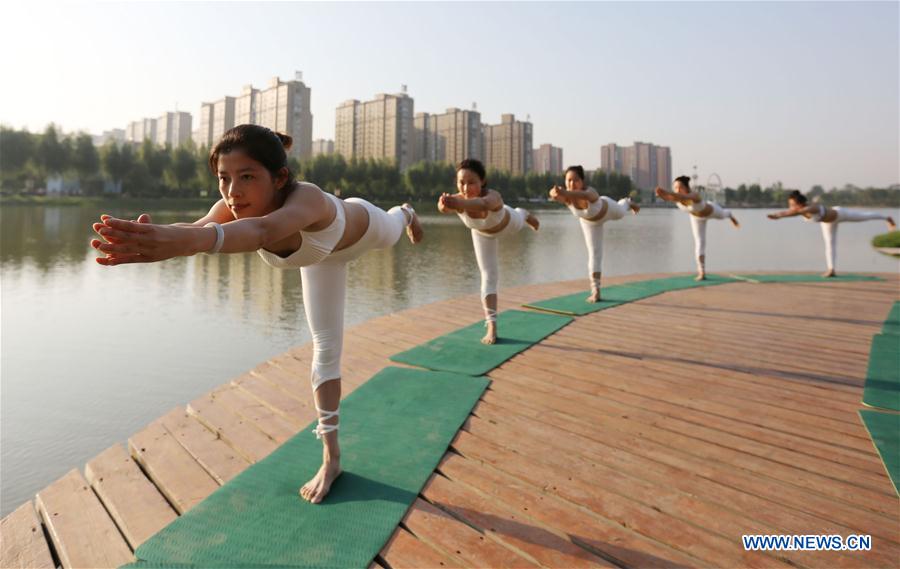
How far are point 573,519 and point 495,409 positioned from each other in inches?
60.2

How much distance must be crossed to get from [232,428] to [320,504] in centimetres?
143

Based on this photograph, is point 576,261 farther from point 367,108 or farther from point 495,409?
point 367,108

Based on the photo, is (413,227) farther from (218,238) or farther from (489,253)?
(218,238)

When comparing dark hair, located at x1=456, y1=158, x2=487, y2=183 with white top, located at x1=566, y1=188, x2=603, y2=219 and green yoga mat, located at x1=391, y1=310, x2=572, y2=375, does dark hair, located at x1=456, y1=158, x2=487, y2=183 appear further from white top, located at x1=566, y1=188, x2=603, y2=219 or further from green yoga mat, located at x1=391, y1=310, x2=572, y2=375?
white top, located at x1=566, y1=188, x2=603, y2=219

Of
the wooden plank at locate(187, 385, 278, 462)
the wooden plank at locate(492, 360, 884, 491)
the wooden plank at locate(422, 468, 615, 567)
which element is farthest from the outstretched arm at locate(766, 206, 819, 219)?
the wooden plank at locate(187, 385, 278, 462)

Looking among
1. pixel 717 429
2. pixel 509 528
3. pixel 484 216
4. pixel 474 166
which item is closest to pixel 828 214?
pixel 484 216

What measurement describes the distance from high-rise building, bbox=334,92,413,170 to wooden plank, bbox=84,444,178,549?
388 ft

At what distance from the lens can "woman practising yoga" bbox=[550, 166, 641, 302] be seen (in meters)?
7.32

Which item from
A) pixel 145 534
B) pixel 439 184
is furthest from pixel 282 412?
pixel 439 184

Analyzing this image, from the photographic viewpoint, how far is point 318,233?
2646 millimetres

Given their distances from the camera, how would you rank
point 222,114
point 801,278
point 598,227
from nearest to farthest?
1. point 598,227
2. point 801,278
3. point 222,114

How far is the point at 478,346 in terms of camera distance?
6.21 meters

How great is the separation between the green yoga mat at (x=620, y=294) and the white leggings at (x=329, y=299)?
217 inches

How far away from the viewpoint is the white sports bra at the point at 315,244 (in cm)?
264
